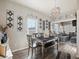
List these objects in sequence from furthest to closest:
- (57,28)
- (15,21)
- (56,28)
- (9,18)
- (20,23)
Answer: (57,28), (56,28), (20,23), (15,21), (9,18)

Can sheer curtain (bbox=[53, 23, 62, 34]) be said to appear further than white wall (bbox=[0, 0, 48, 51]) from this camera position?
Yes

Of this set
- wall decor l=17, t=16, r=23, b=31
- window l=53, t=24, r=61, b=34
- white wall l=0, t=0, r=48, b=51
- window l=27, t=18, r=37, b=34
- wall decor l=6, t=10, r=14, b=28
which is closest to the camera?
white wall l=0, t=0, r=48, b=51

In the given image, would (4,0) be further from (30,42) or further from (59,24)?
(59,24)

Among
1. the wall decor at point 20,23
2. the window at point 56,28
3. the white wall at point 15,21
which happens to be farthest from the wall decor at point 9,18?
the window at point 56,28

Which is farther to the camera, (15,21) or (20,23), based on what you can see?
(20,23)

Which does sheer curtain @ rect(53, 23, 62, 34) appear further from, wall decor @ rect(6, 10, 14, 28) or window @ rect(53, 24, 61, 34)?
wall decor @ rect(6, 10, 14, 28)

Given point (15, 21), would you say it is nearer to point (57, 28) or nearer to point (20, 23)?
point (20, 23)

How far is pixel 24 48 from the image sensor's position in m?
6.27

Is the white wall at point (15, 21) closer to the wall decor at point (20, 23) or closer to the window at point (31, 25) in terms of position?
the wall decor at point (20, 23)

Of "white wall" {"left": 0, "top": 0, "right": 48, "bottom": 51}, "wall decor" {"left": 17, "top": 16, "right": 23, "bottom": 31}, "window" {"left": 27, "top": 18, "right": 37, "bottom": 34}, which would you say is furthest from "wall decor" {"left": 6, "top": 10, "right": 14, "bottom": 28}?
"window" {"left": 27, "top": 18, "right": 37, "bottom": 34}

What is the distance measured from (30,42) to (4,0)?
2.29 m

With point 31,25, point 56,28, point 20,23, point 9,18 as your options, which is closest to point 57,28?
point 56,28

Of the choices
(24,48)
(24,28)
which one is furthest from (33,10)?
(24,48)

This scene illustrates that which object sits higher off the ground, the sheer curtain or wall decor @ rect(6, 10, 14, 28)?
wall decor @ rect(6, 10, 14, 28)
